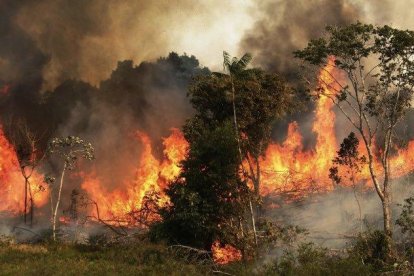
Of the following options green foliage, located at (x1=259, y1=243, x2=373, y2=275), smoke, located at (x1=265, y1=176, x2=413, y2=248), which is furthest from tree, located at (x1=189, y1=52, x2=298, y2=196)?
green foliage, located at (x1=259, y1=243, x2=373, y2=275)

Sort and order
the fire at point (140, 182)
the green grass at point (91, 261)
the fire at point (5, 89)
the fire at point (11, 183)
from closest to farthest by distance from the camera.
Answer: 1. the green grass at point (91, 261)
2. the fire at point (11, 183)
3. the fire at point (140, 182)
4. the fire at point (5, 89)

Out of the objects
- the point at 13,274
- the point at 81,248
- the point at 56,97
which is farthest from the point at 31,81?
the point at 13,274

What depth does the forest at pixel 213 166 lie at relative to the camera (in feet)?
78.9

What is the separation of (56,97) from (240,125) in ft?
158

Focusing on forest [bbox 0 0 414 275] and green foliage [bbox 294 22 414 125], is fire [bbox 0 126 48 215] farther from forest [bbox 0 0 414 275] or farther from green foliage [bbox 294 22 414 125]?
green foliage [bbox 294 22 414 125]

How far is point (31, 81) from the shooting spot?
71.9 m

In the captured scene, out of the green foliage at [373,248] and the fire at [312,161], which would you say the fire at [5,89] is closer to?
the fire at [312,161]

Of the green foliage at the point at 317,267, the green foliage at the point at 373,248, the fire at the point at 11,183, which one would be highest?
the fire at the point at 11,183

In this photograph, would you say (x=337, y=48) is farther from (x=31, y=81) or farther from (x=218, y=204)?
(x=31, y=81)

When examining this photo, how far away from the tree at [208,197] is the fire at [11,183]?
40.2m

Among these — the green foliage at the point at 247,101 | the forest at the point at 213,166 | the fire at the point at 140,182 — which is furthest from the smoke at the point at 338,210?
the fire at the point at 140,182

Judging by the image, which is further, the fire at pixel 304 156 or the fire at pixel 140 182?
the fire at pixel 140 182

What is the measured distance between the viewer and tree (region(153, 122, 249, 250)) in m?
25.0

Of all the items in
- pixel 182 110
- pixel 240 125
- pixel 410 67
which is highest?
pixel 182 110
